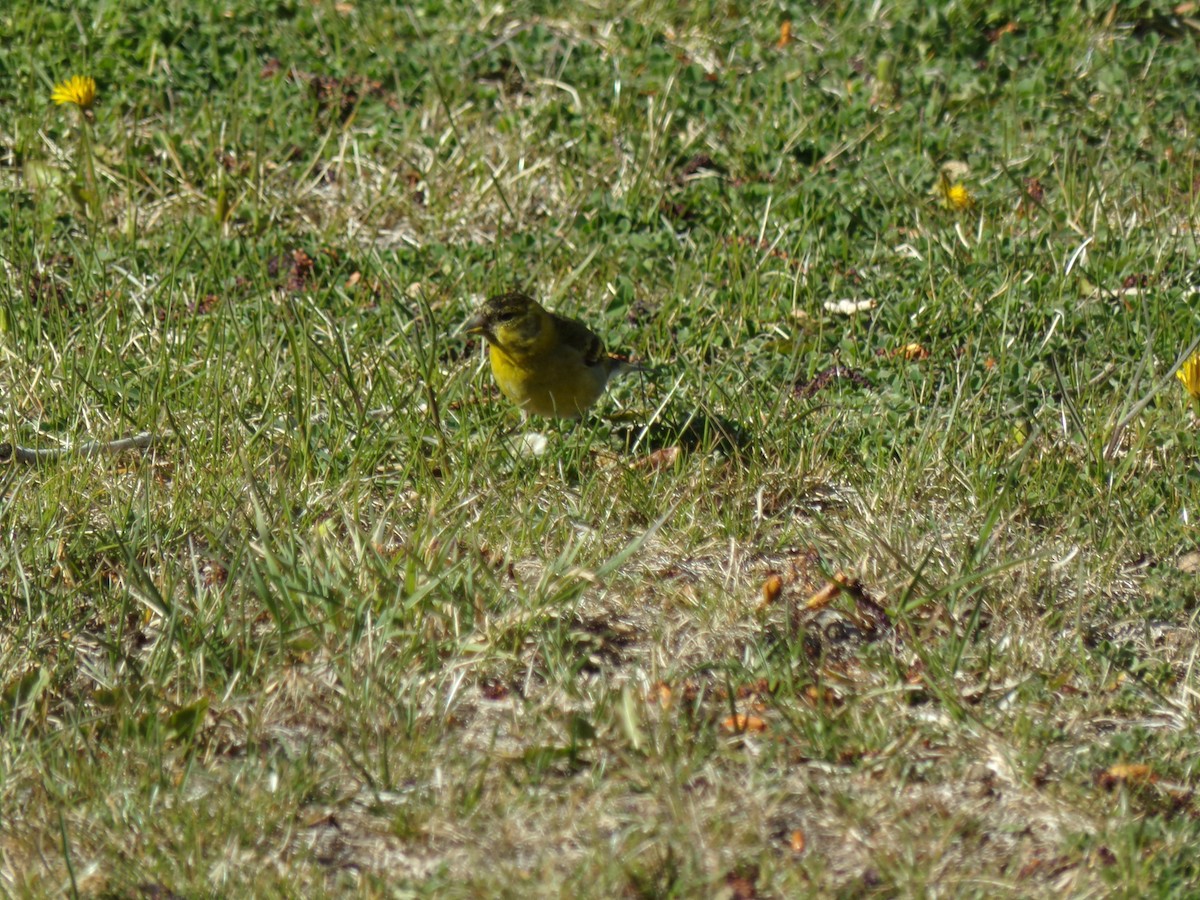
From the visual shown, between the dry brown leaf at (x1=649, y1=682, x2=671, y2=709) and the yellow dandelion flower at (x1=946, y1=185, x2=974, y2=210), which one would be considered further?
the yellow dandelion flower at (x1=946, y1=185, x2=974, y2=210)

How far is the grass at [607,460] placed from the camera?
3721 millimetres

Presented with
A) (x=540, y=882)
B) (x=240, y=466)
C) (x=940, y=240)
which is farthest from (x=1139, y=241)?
(x=540, y=882)

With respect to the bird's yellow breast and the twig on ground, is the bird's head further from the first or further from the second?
the twig on ground

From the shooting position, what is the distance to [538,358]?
5.41m

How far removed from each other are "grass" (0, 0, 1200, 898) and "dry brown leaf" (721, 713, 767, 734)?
0.09 ft

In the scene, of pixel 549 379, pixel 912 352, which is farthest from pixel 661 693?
pixel 912 352

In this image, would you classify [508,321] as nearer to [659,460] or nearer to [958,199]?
[659,460]

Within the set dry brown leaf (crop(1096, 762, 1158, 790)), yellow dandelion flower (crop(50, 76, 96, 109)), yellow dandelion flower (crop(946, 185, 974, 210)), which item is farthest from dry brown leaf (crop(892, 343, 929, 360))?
yellow dandelion flower (crop(50, 76, 96, 109))

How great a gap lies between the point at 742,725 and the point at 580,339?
2.10 m

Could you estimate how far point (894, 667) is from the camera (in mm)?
4176

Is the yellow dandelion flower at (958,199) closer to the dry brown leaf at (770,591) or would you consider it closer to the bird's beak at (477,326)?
the bird's beak at (477,326)

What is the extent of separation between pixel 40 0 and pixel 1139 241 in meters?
5.50

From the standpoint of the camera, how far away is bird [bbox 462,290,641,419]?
5.46 meters

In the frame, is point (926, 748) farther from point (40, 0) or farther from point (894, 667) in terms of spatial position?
point (40, 0)
